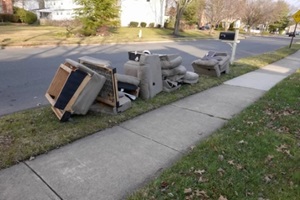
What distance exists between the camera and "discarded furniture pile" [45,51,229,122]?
4.28 m

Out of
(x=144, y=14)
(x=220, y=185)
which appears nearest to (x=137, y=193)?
(x=220, y=185)

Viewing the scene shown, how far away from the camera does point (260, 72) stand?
10633 millimetres

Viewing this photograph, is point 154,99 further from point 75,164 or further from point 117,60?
point 117,60

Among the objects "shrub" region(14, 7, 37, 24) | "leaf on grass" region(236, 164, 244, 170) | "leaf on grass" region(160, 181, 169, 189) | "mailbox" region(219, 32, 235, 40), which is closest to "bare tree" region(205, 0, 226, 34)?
"shrub" region(14, 7, 37, 24)

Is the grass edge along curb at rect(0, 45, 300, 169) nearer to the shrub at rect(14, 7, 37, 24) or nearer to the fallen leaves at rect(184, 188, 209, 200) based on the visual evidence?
the fallen leaves at rect(184, 188, 209, 200)

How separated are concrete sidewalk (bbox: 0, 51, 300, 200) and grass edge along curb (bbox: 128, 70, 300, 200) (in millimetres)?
261

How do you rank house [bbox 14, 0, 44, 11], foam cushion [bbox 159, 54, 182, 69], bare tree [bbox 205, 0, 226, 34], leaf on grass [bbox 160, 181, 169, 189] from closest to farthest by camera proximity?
1. leaf on grass [bbox 160, 181, 169, 189]
2. foam cushion [bbox 159, 54, 182, 69]
3. bare tree [bbox 205, 0, 226, 34]
4. house [bbox 14, 0, 44, 11]

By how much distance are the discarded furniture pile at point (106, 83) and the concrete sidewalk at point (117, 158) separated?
0.61 m

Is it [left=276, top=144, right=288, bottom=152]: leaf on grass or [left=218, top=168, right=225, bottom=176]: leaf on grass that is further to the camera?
[left=276, top=144, right=288, bottom=152]: leaf on grass

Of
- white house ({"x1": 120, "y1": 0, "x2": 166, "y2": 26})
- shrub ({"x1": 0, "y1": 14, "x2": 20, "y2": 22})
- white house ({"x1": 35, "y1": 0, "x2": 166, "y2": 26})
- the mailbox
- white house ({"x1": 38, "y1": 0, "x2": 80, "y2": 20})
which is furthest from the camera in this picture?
white house ({"x1": 38, "y1": 0, "x2": 80, "y2": 20})

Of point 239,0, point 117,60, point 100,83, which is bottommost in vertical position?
point 117,60

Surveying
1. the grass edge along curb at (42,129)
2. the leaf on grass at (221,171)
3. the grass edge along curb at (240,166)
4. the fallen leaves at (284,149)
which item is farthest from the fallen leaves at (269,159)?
the grass edge along curb at (42,129)

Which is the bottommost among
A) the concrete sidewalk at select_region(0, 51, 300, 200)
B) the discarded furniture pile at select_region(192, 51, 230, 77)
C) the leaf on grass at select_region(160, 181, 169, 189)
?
the concrete sidewalk at select_region(0, 51, 300, 200)

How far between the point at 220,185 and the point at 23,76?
269 inches
